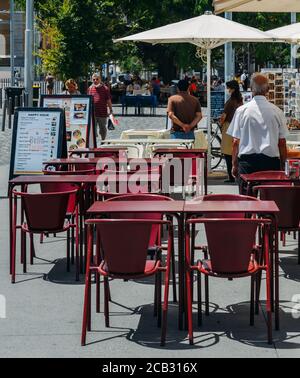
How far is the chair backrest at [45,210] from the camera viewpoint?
839 centimetres

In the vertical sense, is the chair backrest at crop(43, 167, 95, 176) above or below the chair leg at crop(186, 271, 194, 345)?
above

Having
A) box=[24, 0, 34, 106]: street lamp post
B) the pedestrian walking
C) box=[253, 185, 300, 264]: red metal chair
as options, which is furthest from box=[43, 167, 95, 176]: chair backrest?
the pedestrian walking

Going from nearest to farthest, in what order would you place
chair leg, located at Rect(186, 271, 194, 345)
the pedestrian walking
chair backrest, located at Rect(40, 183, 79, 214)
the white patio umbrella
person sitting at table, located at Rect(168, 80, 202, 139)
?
chair leg, located at Rect(186, 271, 194, 345) → chair backrest, located at Rect(40, 183, 79, 214) → person sitting at table, located at Rect(168, 80, 202, 139) → the white patio umbrella → the pedestrian walking

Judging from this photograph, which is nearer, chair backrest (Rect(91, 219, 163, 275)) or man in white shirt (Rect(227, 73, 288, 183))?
chair backrest (Rect(91, 219, 163, 275))

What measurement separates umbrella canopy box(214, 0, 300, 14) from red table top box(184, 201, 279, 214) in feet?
16.4

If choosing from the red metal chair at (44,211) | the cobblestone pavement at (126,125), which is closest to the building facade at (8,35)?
the cobblestone pavement at (126,125)

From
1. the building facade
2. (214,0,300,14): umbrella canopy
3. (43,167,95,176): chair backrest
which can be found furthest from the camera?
the building facade

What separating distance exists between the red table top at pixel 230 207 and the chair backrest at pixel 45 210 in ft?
5.86

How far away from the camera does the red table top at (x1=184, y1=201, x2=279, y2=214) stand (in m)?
6.49

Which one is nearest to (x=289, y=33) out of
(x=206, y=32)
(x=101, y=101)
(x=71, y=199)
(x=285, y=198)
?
(x=206, y=32)

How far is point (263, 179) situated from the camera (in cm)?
866

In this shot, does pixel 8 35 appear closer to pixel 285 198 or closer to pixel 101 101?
pixel 101 101

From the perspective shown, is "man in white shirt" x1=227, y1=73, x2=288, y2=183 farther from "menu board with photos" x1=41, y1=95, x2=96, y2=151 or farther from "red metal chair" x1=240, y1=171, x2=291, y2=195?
"menu board with photos" x1=41, y1=95, x2=96, y2=151

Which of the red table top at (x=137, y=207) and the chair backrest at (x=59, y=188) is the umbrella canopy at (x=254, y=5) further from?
the red table top at (x=137, y=207)
